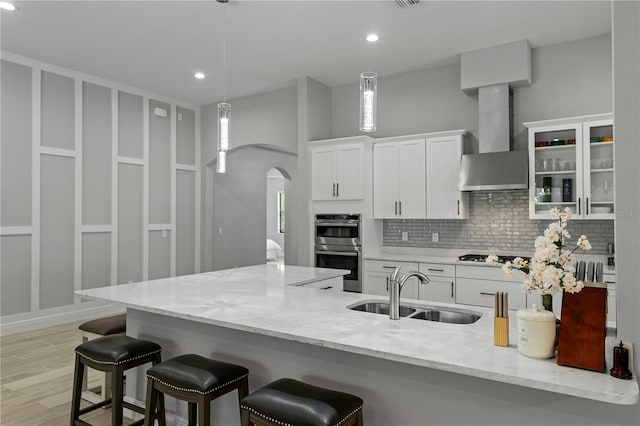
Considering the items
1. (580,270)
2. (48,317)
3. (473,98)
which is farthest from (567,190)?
(48,317)

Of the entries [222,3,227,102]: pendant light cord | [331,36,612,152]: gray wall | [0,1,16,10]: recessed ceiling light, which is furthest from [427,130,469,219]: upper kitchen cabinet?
[0,1,16,10]: recessed ceiling light

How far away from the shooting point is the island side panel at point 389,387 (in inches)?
63.6

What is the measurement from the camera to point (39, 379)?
12.0 feet

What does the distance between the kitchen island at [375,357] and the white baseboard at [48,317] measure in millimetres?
2729

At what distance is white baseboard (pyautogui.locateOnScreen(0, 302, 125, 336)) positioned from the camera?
196 inches

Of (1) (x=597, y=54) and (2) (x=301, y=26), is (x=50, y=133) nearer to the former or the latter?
(2) (x=301, y=26)

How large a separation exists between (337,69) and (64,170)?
3.74 m

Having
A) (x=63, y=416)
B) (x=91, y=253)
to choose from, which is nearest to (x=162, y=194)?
(x=91, y=253)

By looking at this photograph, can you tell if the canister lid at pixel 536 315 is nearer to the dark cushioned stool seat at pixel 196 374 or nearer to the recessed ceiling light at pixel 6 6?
the dark cushioned stool seat at pixel 196 374

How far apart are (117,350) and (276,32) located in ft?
11.1

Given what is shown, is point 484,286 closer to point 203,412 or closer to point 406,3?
point 406,3

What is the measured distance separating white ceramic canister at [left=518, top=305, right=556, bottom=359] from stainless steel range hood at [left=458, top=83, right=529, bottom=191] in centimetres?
312

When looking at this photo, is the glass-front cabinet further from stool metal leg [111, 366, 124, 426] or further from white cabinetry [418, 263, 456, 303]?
stool metal leg [111, 366, 124, 426]

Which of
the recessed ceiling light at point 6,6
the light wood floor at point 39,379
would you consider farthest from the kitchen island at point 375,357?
the recessed ceiling light at point 6,6
